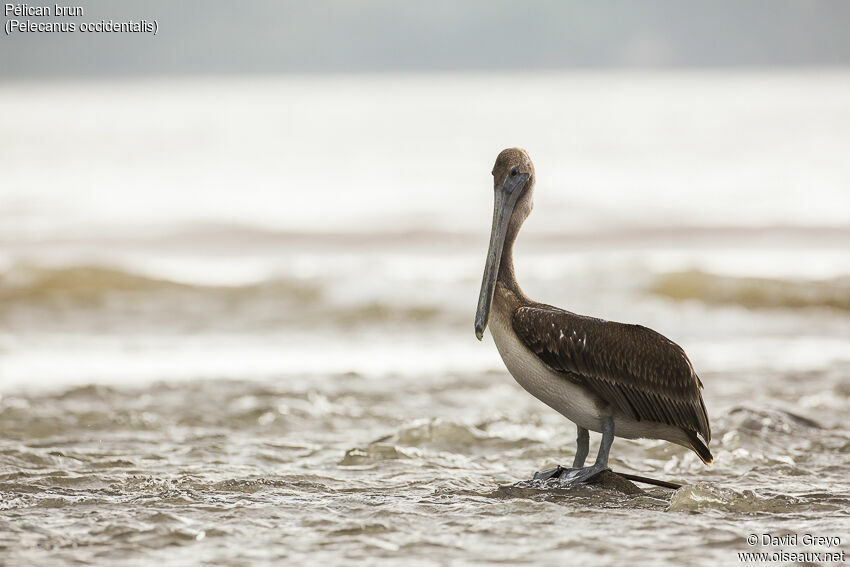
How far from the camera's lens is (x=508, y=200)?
197 inches

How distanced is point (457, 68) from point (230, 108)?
6428 cm

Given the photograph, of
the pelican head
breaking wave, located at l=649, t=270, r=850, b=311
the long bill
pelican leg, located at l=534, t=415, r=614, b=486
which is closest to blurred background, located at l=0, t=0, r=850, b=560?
breaking wave, located at l=649, t=270, r=850, b=311

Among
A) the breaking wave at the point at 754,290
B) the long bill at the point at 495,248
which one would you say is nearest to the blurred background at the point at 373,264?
the breaking wave at the point at 754,290

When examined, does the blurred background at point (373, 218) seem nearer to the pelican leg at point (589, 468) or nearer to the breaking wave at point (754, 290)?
the breaking wave at point (754, 290)

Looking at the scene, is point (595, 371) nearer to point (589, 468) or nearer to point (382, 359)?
point (589, 468)

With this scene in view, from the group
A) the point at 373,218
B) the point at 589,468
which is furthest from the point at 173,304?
the point at 373,218

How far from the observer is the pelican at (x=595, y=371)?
467 centimetres

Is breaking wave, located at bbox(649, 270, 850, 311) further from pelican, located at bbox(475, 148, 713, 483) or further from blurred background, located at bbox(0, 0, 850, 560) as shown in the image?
pelican, located at bbox(475, 148, 713, 483)

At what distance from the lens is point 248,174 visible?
1213 inches

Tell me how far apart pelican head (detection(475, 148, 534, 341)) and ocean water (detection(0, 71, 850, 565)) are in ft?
3.47

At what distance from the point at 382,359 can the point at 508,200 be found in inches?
169

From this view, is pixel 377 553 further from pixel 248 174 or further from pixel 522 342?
pixel 248 174

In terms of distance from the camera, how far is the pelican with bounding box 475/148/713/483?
15.3ft

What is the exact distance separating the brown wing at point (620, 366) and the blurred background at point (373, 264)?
0.88 meters
